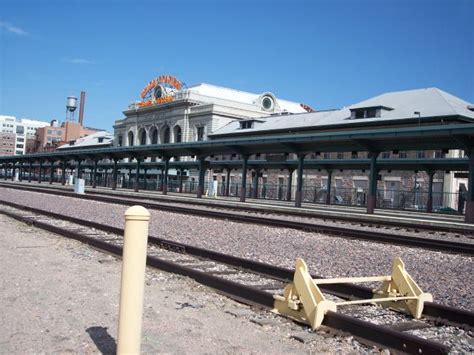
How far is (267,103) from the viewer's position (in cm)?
9731

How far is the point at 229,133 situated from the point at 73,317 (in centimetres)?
7232

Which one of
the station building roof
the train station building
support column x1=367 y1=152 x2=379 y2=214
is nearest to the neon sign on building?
the train station building

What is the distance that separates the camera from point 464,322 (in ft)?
18.5

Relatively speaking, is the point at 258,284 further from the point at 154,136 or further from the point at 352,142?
the point at 154,136

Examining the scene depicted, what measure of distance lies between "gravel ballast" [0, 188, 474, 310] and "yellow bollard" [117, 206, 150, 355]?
479 cm

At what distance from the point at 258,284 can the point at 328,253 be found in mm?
4185

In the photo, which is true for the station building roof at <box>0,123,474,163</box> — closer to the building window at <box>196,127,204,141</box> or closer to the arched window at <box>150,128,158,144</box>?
the building window at <box>196,127,204,141</box>

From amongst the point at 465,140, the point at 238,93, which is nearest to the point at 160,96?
the point at 238,93

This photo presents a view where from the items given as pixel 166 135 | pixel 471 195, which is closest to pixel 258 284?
pixel 471 195

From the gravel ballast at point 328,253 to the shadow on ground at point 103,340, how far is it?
453cm

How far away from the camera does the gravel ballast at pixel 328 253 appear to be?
8.67 m

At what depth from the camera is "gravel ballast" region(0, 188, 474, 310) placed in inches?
341

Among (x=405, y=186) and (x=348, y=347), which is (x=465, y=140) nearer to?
(x=348, y=347)

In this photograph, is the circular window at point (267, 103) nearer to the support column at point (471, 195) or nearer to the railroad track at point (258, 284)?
the support column at point (471, 195)
